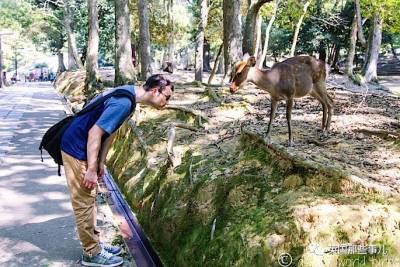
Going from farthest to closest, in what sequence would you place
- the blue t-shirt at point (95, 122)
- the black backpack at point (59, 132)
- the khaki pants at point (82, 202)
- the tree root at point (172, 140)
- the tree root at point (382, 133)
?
the tree root at point (172, 140) → the tree root at point (382, 133) → the khaki pants at point (82, 202) → the black backpack at point (59, 132) → the blue t-shirt at point (95, 122)

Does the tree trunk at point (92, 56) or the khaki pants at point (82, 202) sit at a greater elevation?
the tree trunk at point (92, 56)

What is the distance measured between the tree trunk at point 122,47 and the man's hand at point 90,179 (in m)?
9.98

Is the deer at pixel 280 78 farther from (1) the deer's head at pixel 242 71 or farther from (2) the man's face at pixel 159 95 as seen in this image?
(2) the man's face at pixel 159 95

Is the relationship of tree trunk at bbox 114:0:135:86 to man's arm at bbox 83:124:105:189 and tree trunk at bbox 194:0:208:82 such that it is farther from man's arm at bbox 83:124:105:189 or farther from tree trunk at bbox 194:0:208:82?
man's arm at bbox 83:124:105:189

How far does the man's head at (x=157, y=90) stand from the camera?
4246 mm

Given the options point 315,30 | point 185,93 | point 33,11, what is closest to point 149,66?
point 185,93

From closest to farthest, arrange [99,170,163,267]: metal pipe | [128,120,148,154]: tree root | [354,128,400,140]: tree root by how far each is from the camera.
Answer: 1. [99,170,163,267]: metal pipe
2. [354,128,400,140]: tree root
3. [128,120,148,154]: tree root

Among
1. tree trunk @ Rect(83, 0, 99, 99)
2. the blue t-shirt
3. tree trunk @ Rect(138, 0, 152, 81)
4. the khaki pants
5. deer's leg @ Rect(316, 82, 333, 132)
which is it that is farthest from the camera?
tree trunk @ Rect(83, 0, 99, 99)

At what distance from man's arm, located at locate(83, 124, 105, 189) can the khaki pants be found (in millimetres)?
153

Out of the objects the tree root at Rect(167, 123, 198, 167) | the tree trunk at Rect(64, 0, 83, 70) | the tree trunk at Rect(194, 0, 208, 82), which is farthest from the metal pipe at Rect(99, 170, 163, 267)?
the tree trunk at Rect(64, 0, 83, 70)

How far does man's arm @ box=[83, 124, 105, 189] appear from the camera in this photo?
4.08 m

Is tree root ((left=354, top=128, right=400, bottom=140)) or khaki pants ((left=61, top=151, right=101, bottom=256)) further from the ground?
tree root ((left=354, top=128, right=400, bottom=140))

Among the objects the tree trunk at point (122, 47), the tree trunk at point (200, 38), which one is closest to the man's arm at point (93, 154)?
the tree trunk at point (122, 47)

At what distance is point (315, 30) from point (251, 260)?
93.9 feet
